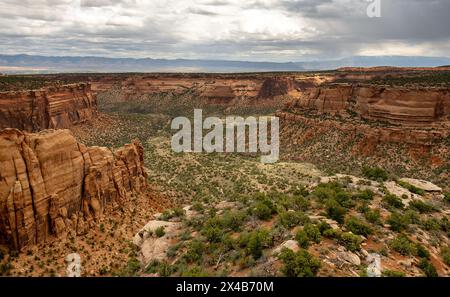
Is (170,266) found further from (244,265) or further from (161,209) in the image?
(161,209)

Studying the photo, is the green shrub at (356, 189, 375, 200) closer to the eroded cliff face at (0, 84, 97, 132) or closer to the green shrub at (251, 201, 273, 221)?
the green shrub at (251, 201, 273, 221)

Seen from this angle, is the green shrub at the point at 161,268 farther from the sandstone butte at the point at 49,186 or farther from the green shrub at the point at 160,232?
the sandstone butte at the point at 49,186

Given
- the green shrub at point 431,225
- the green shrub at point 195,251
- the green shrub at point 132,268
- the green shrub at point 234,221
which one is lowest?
the green shrub at point 132,268

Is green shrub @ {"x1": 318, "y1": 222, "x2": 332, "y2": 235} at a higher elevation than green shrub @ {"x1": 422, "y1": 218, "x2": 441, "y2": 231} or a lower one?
higher

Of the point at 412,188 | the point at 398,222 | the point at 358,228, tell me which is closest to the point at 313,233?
the point at 358,228

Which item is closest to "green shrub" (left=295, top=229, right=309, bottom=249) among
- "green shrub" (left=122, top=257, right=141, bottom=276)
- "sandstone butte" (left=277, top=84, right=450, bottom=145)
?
"green shrub" (left=122, top=257, right=141, bottom=276)

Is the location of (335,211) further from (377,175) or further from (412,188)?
(377,175)

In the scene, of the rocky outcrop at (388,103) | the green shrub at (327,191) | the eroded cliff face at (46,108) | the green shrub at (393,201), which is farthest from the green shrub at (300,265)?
the eroded cliff face at (46,108)
